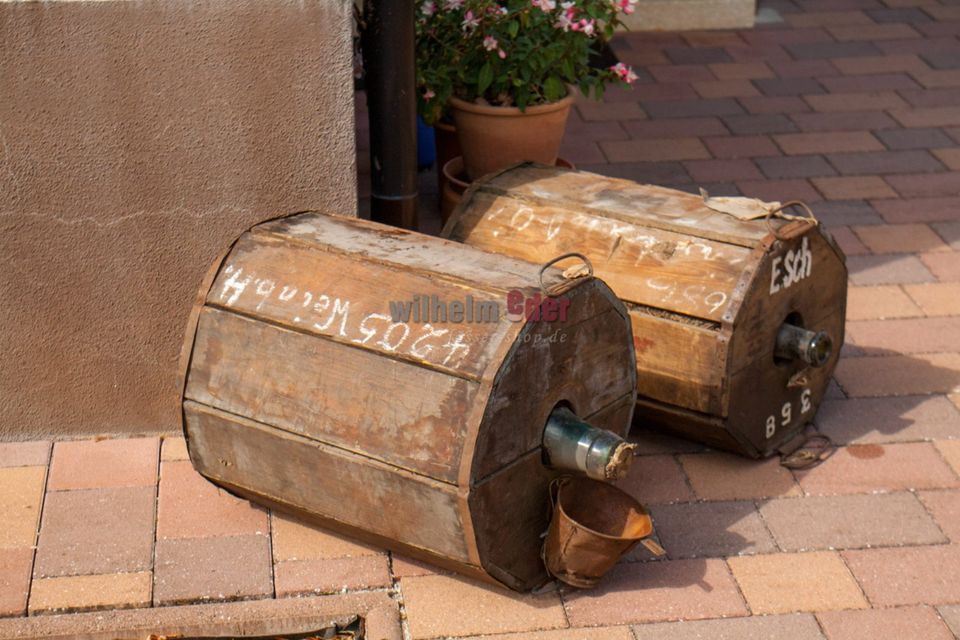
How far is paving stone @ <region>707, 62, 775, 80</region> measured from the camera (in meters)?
8.61

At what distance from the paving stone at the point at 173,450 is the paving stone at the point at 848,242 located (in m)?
3.16

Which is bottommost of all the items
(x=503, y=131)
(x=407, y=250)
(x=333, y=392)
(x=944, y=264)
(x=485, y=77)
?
(x=944, y=264)

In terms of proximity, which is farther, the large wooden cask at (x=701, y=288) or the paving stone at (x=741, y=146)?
the paving stone at (x=741, y=146)

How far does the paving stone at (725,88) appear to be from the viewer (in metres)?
8.34

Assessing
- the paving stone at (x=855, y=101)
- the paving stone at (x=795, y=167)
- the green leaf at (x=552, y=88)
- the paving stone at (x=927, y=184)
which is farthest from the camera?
the paving stone at (x=855, y=101)

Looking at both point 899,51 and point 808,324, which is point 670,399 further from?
point 899,51

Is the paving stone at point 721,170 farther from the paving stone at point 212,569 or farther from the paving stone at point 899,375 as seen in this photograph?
the paving stone at point 212,569

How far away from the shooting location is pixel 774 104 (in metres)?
8.23

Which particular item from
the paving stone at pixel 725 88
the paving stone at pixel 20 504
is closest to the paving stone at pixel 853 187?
the paving stone at pixel 725 88

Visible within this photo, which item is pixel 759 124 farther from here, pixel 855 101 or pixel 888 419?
pixel 888 419

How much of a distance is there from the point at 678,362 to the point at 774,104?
3884 mm

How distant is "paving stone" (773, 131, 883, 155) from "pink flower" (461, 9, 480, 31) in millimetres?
2303

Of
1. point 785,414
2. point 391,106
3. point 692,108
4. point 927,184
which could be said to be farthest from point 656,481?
point 692,108

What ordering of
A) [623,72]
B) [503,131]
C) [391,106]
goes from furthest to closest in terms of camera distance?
[623,72]
[503,131]
[391,106]
